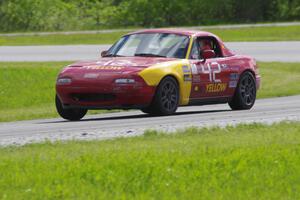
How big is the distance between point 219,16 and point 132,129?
175 ft

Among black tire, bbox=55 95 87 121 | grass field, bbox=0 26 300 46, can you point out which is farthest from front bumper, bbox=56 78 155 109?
grass field, bbox=0 26 300 46

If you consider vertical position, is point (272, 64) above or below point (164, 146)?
below

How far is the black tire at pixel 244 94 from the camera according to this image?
18156 mm

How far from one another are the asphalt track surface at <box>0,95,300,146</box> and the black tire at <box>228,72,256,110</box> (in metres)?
0.17

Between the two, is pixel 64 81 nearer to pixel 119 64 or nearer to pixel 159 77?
pixel 119 64

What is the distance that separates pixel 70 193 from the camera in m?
8.30

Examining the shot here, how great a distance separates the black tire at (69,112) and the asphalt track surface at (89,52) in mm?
17124

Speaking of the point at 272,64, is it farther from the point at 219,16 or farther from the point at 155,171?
the point at 219,16

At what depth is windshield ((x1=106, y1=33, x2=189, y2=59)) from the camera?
56.2 feet

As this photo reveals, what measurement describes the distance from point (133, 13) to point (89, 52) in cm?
2720

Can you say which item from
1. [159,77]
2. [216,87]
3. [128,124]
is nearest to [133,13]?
[216,87]

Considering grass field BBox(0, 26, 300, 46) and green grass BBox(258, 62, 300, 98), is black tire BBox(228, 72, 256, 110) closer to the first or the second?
green grass BBox(258, 62, 300, 98)

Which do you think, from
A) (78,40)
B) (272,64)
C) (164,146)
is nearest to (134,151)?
(164,146)

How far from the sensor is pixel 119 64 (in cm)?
1619
